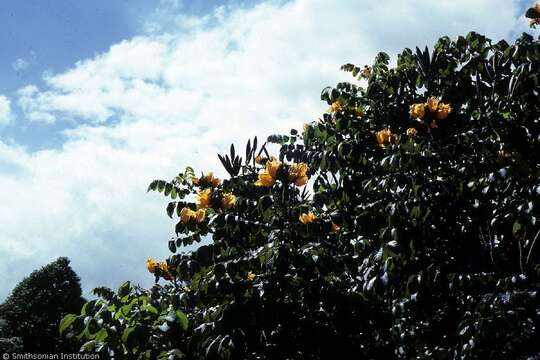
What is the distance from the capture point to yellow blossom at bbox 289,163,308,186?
2.95m

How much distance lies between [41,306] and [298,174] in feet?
47.8

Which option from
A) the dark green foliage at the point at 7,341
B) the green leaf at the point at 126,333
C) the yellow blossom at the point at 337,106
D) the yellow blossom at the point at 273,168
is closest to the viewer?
the green leaf at the point at 126,333

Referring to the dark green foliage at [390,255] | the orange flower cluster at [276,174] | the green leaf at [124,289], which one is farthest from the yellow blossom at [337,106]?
the green leaf at [124,289]

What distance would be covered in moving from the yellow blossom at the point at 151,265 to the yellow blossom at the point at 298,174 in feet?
4.71

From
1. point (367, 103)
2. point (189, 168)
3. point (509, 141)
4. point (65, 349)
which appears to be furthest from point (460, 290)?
A: point (65, 349)

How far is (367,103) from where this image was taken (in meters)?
3.76

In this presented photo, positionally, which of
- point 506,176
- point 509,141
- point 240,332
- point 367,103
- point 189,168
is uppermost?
point 367,103

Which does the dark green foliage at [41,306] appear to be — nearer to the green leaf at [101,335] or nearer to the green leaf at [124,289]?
the green leaf at [124,289]

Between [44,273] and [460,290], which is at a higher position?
[44,273]

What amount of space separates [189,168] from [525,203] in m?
2.27

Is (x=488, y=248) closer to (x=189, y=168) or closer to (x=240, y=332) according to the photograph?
(x=240, y=332)

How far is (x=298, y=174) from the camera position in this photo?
9.73 ft

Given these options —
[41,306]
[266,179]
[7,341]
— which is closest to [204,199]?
[266,179]

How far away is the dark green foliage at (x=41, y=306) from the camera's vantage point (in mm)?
14547
